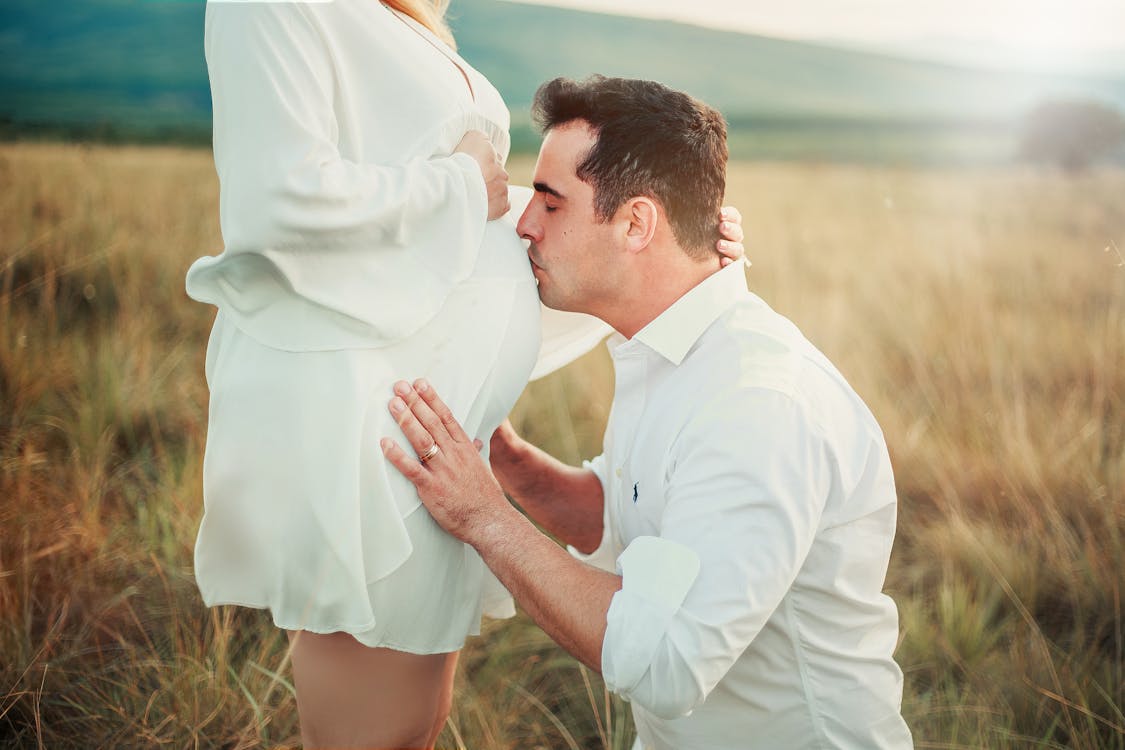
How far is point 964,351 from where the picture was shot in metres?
5.63

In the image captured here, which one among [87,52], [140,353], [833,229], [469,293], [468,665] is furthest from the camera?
[87,52]

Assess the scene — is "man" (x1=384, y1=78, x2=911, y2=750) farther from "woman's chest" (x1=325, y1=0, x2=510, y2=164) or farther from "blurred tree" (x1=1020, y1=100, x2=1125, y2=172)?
"blurred tree" (x1=1020, y1=100, x2=1125, y2=172)

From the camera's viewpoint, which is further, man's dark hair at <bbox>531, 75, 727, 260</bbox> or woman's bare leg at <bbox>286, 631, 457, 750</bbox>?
man's dark hair at <bbox>531, 75, 727, 260</bbox>

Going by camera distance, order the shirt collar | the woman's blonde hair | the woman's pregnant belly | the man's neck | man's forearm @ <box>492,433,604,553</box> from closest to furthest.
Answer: the woman's pregnant belly → the woman's blonde hair → the shirt collar → the man's neck → man's forearm @ <box>492,433,604,553</box>

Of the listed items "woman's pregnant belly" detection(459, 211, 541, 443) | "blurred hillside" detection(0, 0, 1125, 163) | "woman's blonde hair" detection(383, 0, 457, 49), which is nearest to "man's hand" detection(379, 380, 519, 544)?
"woman's pregnant belly" detection(459, 211, 541, 443)

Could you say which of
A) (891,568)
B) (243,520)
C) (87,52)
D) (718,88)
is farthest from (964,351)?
(718,88)

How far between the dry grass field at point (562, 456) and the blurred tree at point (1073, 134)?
5.41 meters

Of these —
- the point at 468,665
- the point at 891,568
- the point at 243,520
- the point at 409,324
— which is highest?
the point at 409,324

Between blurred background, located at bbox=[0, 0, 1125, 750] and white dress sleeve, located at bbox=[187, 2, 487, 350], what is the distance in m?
1.26

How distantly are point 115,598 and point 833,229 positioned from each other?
769 centimetres

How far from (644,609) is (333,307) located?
2.75 ft

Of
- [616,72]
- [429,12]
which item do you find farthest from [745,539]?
[616,72]

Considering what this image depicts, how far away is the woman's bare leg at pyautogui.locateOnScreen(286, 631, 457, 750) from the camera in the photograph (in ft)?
6.45

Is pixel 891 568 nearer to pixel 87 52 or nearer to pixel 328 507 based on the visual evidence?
pixel 328 507
